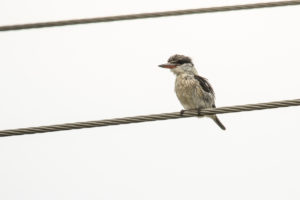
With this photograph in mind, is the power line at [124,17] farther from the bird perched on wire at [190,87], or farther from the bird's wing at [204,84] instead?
the bird's wing at [204,84]

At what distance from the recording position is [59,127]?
5.11 metres

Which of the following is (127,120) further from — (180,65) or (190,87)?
(180,65)

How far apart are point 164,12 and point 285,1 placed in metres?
1.12

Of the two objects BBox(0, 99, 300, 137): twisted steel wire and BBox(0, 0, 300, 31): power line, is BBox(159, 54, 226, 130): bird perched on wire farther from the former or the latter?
BBox(0, 99, 300, 137): twisted steel wire

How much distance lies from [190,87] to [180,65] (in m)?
0.44

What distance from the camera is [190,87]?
802cm

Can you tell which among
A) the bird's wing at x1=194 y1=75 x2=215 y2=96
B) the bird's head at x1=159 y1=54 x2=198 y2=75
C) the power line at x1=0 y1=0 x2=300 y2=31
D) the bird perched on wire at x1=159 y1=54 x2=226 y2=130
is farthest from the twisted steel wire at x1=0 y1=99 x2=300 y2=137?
the bird's head at x1=159 y1=54 x2=198 y2=75

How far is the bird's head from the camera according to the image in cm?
823

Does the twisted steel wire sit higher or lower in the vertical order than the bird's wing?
lower

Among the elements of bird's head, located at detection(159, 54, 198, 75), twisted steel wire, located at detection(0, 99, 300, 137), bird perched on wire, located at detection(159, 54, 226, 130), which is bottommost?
twisted steel wire, located at detection(0, 99, 300, 137)

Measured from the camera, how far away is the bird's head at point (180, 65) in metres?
8.23

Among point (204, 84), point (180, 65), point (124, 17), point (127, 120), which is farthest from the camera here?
point (180, 65)

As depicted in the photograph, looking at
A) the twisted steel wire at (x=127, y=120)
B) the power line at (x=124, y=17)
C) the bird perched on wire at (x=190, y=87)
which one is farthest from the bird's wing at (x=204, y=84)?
the twisted steel wire at (x=127, y=120)

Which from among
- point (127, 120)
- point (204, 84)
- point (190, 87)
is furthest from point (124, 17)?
point (204, 84)
